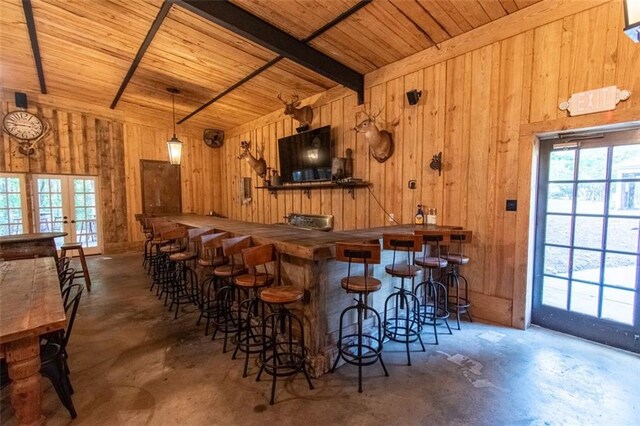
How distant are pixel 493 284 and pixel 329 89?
3.64 m

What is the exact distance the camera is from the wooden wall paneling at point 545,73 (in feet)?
8.57

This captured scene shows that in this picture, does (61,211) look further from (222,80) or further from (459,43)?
(459,43)

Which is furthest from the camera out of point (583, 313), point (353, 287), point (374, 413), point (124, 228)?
point (124, 228)

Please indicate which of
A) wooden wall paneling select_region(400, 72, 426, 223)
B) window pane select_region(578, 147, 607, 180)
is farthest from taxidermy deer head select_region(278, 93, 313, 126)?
window pane select_region(578, 147, 607, 180)

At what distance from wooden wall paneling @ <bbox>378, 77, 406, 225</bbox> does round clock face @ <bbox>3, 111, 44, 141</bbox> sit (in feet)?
21.3

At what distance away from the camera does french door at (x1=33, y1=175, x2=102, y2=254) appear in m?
5.77

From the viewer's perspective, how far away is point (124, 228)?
668 centimetres

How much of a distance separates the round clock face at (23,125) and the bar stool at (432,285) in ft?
23.7

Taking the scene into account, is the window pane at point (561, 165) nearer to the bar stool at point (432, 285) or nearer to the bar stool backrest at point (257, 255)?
the bar stool at point (432, 285)

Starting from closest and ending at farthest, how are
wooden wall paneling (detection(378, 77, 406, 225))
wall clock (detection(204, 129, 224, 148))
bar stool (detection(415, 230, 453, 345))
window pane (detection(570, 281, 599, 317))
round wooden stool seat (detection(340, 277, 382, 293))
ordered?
round wooden stool seat (detection(340, 277, 382, 293)), bar stool (detection(415, 230, 453, 345)), window pane (detection(570, 281, 599, 317)), wooden wall paneling (detection(378, 77, 406, 225)), wall clock (detection(204, 129, 224, 148))

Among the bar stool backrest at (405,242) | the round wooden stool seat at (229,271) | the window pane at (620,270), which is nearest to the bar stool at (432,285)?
the bar stool backrest at (405,242)

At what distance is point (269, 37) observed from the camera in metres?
3.09

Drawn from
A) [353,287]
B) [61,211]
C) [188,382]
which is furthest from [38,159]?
[353,287]

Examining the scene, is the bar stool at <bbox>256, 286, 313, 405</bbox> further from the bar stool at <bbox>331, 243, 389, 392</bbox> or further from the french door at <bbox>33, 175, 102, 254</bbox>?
the french door at <bbox>33, 175, 102, 254</bbox>
